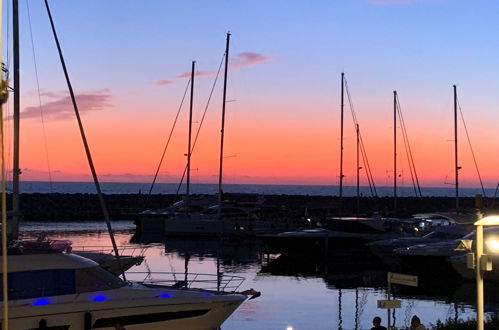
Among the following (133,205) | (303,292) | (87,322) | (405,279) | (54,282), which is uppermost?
(405,279)

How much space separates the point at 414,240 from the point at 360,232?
7676 millimetres

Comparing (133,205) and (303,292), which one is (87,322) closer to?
(303,292)

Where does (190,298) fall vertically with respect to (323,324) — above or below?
above

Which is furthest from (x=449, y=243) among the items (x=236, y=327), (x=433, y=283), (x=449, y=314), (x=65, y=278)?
(x=65, y=278)

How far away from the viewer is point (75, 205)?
10112 cm

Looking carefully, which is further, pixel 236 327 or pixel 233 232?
pixel 233 232

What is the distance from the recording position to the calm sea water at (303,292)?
2620cm

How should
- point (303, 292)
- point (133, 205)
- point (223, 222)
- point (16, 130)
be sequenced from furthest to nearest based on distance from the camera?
point (133, 205) → point (223, 222) → point (303, 292) → point (16, 130)

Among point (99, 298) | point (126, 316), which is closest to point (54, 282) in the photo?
point (99, 298)

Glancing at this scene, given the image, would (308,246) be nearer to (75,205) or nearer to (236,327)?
(236,327)

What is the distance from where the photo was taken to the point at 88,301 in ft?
56.5

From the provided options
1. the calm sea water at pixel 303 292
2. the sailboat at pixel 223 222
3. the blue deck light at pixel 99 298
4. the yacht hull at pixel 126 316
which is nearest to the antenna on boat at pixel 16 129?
the blue deck light at pixel 99 298

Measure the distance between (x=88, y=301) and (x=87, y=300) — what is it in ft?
0.19

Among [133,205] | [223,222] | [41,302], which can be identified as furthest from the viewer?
[133,205]
